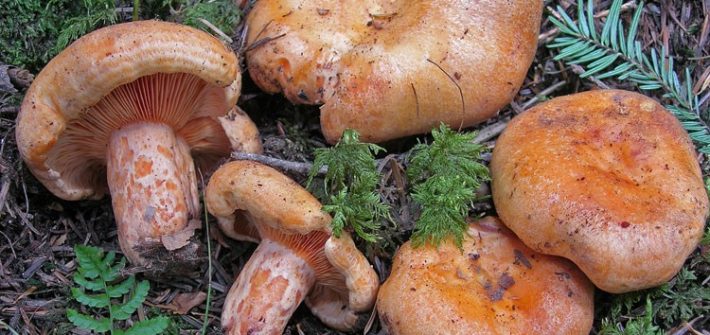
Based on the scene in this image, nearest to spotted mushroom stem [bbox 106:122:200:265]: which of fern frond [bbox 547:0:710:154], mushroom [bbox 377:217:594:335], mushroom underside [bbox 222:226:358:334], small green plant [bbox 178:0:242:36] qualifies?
mushroom underside [bbox 222:226:358:334]

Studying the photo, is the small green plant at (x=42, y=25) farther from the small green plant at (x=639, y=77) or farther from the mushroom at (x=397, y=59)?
the small green plant at (x=639, y=77)

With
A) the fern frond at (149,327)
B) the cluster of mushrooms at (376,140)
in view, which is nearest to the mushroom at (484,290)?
the cluster of mushrooms at (376,140)

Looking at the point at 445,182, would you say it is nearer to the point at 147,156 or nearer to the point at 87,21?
the point at 147,156

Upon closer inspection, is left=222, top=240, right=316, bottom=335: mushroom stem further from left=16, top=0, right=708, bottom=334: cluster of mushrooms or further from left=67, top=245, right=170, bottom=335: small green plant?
left=67, top=245, right=170, bottom=335: small green plant

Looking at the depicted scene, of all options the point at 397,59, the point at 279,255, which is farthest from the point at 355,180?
the point at 397,59

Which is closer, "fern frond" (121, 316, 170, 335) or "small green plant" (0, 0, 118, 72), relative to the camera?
"fern frond" (121, 316, 170, 335)

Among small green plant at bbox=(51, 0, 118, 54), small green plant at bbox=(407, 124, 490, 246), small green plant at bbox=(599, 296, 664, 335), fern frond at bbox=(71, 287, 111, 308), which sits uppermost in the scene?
small green plant at bbox=(51, 0, 118, 54)
